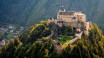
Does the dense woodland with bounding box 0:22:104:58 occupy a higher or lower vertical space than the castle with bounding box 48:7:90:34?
lower

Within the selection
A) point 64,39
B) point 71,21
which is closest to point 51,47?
point 64,39

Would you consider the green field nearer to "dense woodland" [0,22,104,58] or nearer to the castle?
"dense woodland" [0,22,104,58]

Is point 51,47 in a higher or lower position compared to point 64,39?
lower

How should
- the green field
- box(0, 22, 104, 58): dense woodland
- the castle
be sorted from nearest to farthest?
box(0, 22, 104, 58): dense woodland → the green field → the castle

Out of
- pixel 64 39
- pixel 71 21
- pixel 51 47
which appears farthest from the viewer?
pixel 71 21

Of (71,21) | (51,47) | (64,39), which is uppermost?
(71,21)

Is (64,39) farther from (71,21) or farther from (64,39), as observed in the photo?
(71,21)

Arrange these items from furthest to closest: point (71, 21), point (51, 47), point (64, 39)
A: 1. point (71, 21)
2. point (64, 39)
3. point (51, 47)

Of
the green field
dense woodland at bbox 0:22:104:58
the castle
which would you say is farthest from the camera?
the castle

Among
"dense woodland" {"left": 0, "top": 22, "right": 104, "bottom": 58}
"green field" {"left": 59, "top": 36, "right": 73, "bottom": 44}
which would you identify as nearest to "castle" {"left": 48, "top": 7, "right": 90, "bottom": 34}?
"dense woodland" {"left": 0, "top": 22, "right": 104, "bottom": 58}
